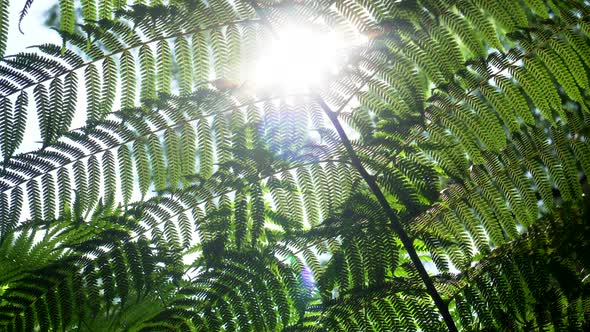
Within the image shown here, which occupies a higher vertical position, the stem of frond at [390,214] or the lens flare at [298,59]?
the lens flare at [298,59]

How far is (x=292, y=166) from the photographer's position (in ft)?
5.60

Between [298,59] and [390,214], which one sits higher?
[298,59]

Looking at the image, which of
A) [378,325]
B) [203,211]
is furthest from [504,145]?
[203,211]

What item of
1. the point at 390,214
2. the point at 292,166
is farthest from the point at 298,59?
the point at 390,214

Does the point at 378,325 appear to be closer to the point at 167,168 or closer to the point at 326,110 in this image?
the point at 326,110

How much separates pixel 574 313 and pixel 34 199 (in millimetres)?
1700

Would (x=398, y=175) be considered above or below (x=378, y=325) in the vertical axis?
above

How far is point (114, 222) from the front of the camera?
5.45 feet

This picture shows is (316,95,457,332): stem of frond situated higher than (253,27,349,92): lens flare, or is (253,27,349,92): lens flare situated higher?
(253,27,349,92): lens flare

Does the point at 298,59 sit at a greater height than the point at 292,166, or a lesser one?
greater

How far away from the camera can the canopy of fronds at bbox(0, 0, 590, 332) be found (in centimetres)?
159

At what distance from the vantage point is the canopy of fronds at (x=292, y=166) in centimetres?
159

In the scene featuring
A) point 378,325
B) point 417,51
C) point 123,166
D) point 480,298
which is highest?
point 417,51

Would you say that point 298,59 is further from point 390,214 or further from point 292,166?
point 390,214
